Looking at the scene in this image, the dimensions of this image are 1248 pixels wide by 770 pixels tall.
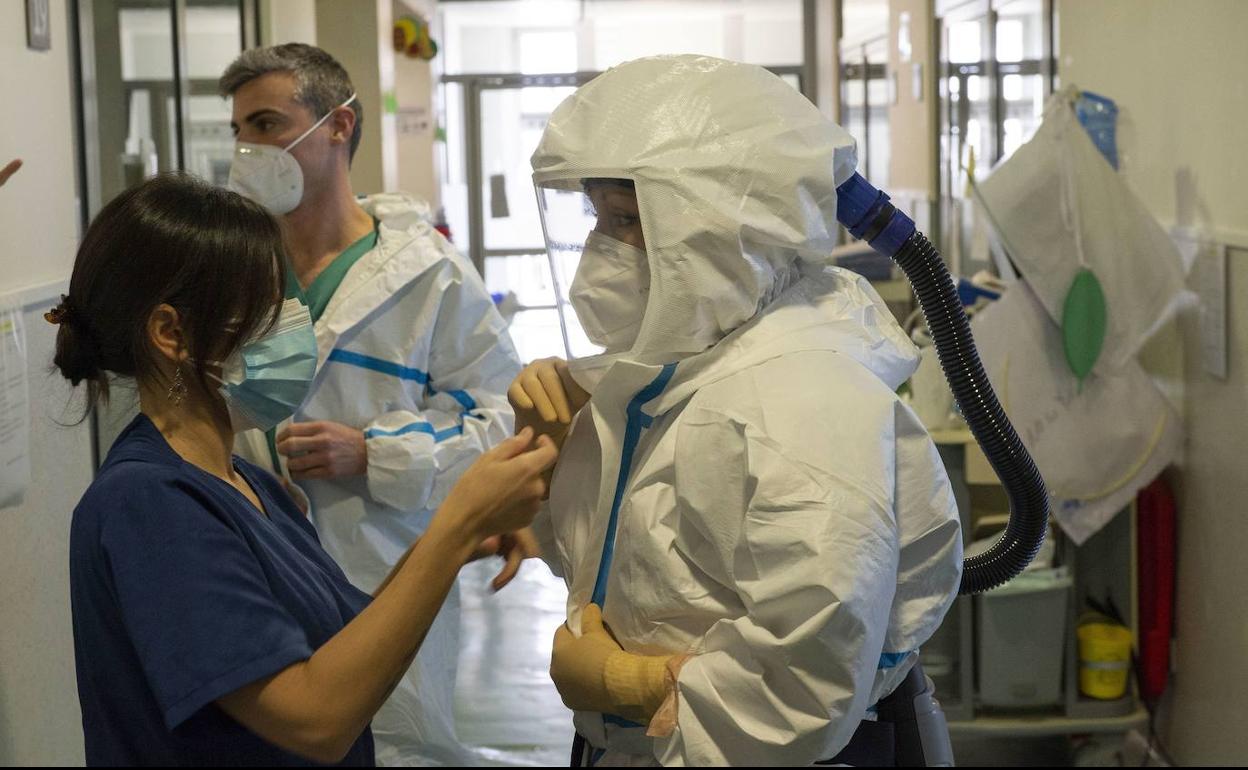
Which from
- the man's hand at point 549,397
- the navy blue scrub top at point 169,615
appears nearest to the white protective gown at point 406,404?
the man's hand at point 549,397

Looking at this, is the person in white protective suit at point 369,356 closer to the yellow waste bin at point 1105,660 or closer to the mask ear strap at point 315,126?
the mask ear strap at point 315,126

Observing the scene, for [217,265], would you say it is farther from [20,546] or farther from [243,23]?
[243,23]

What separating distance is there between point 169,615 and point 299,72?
1.64 m

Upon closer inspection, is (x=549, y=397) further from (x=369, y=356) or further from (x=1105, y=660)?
(x=1105, y=660)

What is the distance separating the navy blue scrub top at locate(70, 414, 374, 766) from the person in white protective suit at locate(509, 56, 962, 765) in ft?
1.12

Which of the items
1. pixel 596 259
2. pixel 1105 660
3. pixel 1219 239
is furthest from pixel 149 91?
pixel 1105 660

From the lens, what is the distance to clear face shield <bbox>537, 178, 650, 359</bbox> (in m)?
1.43

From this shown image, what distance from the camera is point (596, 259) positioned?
1.46 m

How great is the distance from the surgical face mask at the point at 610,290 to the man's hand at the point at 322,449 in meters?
0.98

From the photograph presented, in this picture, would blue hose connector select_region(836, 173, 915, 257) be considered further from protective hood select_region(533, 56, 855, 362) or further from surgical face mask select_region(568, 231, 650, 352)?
surgical face mask select_region(568, 231, 650, 352)

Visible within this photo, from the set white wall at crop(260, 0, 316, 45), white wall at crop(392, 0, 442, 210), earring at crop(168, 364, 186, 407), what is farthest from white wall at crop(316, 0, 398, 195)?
earring at crop(168, 364, 186, 407)

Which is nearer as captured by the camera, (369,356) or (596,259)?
(596,259)

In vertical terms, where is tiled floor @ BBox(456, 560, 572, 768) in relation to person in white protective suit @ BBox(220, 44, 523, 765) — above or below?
below

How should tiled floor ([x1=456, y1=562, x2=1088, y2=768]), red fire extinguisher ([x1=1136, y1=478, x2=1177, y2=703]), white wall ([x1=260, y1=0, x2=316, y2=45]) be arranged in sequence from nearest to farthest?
red fire extinguisher ([x1=1136, y1=478, x2=1177, y2=703])
tiled floor ([x1=456, y1=562, x2=1088, y2=768])
white wall ([x1=260, y1=0, x2=316, y2=45])
